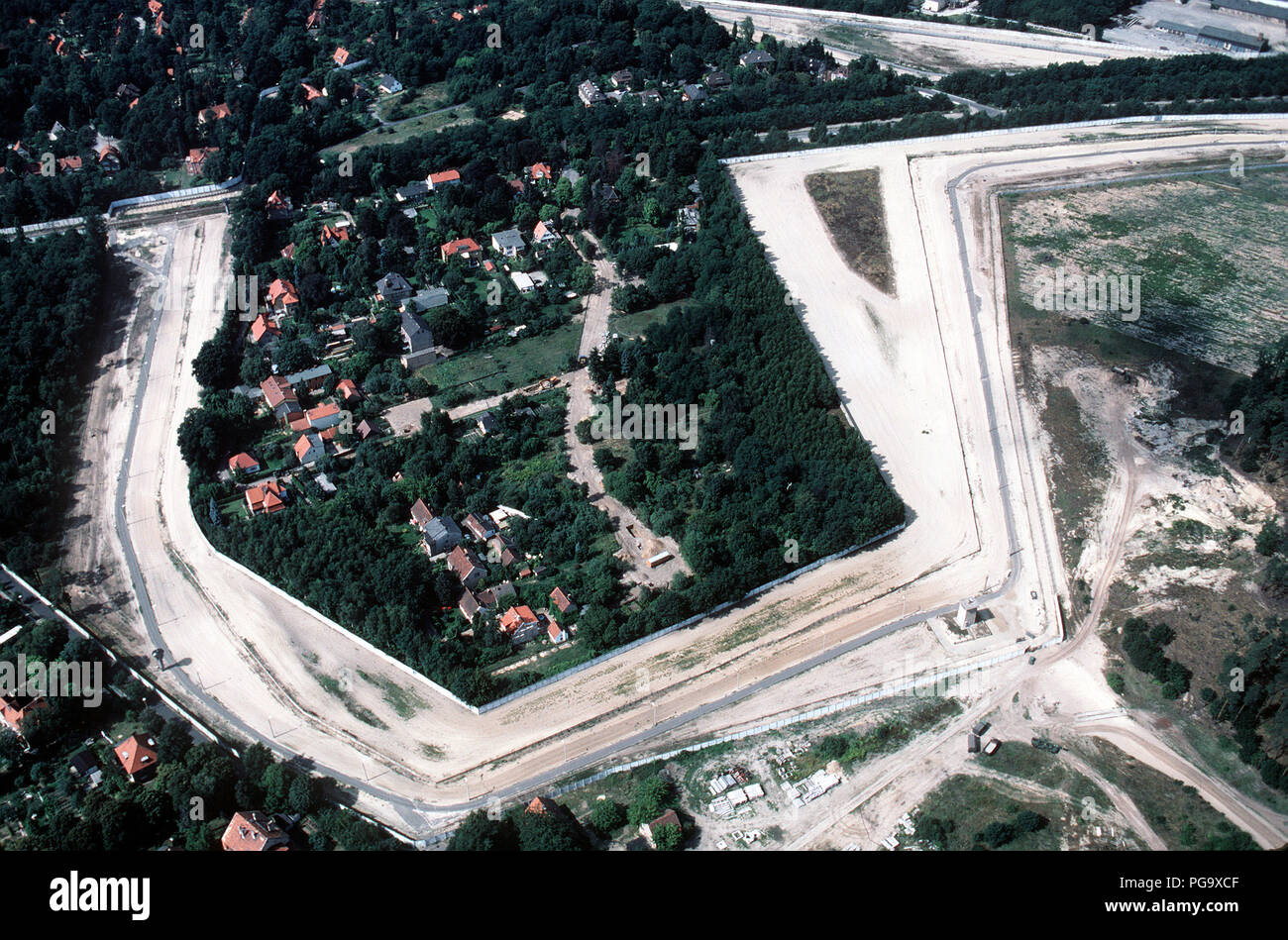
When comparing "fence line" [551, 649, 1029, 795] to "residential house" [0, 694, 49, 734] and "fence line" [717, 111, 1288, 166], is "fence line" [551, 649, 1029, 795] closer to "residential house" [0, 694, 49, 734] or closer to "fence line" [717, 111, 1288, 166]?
"residential house" [0, 694, 49, 734]

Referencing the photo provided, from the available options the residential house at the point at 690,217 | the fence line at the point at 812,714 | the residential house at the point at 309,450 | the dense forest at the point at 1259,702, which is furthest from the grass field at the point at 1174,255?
the residential house at the point at 309,450

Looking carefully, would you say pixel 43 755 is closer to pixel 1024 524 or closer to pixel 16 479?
pixel 16 479

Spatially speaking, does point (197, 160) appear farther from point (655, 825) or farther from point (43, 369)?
point (655, 825)

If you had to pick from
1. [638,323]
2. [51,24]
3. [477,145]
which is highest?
[51,24]

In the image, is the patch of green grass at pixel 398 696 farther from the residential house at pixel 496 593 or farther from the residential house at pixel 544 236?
the residential house at pixel 544 236

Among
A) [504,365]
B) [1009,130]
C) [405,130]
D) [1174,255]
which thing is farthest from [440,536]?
[1009,130]

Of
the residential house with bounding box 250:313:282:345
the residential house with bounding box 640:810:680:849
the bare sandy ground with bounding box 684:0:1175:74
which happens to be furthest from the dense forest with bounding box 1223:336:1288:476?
the residential house with bounding box 250:313:282:345

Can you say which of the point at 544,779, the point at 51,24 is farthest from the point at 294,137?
the point at 544,779
